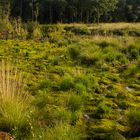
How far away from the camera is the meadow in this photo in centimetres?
471

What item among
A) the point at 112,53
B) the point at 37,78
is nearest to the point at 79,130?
the point at 37,78

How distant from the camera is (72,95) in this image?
5.89 metres

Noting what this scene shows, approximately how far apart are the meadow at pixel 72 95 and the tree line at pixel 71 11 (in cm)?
4484

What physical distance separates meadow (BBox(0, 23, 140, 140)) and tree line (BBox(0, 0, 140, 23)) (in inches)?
1765

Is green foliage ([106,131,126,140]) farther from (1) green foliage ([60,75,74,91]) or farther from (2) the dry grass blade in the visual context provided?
(1) green foliage ([60,75,74,91])

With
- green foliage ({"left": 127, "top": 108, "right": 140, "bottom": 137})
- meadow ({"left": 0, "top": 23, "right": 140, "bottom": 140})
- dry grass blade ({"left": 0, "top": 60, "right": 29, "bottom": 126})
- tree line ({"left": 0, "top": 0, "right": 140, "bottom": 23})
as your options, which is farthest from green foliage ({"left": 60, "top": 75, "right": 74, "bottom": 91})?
tree line ({"left": 0, "top": 0, "right": 140, "bottom": 23})

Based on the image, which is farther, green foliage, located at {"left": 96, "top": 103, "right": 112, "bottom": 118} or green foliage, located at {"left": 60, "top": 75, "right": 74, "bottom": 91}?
green foliage, located at {"left": 60, "top": 75, "right": 74, "bottom": 91}

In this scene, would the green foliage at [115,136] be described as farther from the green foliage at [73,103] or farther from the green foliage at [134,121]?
the green foliage at [73,103]

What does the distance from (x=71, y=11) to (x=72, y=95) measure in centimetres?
5364

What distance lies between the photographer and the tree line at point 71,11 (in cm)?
5630

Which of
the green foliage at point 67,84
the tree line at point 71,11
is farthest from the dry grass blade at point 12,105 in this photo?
the tree line at point 71,11

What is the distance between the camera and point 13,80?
571 cm

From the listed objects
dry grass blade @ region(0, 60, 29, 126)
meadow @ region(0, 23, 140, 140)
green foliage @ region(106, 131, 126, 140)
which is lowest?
green foliage @ region(106, 131, 126, 140)

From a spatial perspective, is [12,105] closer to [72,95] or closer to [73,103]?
[73,103]
